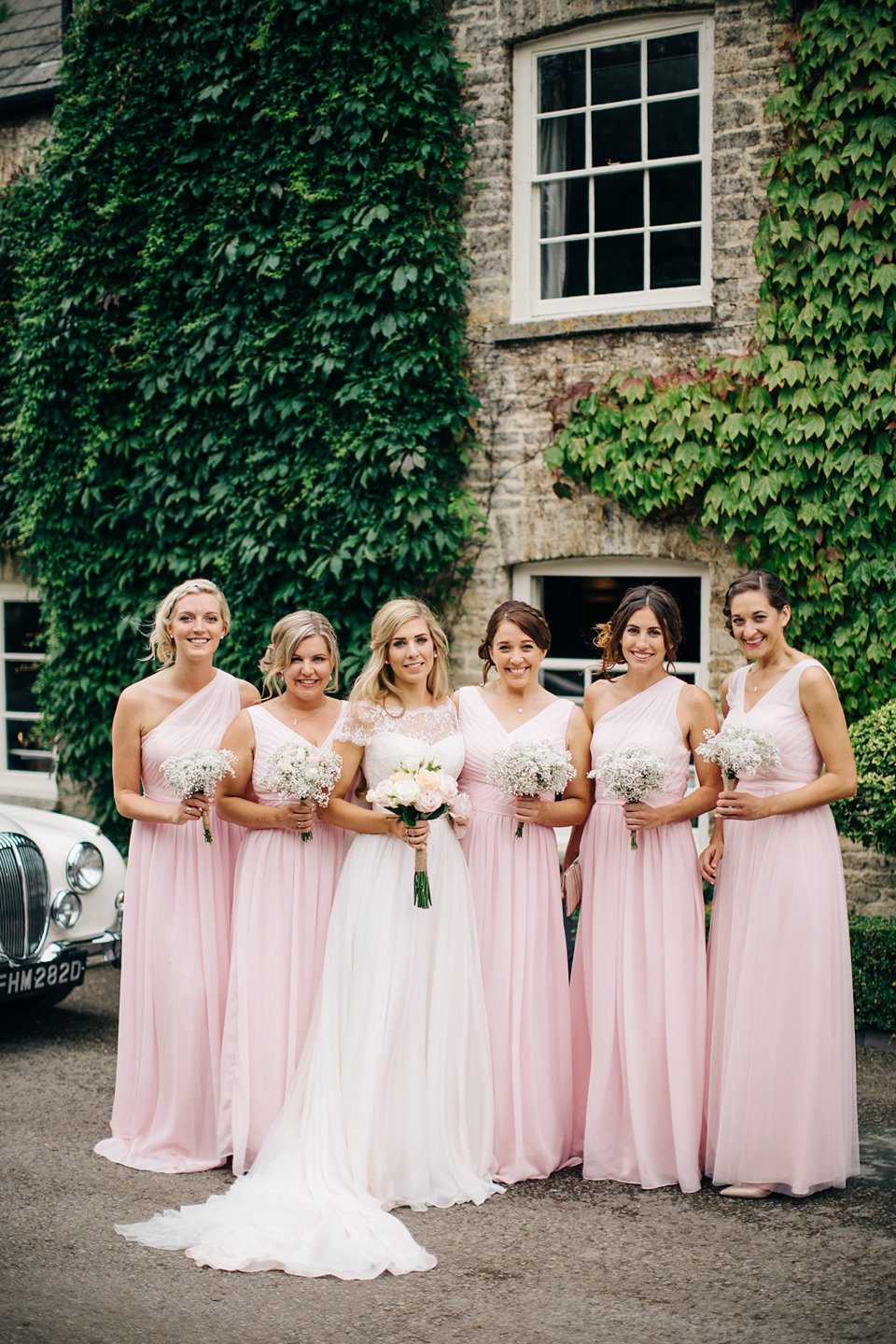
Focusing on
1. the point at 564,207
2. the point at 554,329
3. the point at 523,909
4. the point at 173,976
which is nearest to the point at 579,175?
the point at 564,207

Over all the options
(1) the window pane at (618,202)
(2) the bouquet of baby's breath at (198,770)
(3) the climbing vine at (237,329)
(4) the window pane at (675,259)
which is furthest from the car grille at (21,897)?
(1) the window pane at (618,202)

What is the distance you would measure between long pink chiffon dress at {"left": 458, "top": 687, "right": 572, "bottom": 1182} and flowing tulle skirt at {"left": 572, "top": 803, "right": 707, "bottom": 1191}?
0.15 m

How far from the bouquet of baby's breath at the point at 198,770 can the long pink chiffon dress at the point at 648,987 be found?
1.54 metres

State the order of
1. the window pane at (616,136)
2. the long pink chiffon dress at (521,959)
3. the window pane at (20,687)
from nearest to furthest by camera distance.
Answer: the long pink chiffon dress at (521,959)
the window pane at (616,136)
the window pane at (20,687)

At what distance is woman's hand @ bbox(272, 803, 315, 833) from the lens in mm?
4809

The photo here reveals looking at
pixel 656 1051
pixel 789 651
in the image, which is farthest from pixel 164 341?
pixel 656 1051

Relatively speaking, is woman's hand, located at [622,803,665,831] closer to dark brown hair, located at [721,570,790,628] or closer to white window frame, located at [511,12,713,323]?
dark brown hair, located at [721,570,790,628]

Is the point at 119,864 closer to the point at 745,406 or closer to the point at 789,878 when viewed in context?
the point at 789,878

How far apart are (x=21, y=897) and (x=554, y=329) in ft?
17.1

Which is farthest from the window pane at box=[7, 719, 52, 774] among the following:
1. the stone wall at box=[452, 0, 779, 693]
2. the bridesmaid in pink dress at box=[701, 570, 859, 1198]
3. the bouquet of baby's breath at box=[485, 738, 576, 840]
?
the bridesmaid in pink dress at box=[701, 570, 859, 1198]

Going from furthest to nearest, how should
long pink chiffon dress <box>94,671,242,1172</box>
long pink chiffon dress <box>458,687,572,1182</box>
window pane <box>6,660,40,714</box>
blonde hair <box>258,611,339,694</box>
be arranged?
window pane <box>6,660,40,714</box>, long pink chiffon dress <box>94,671,242,1172</box>, blonde hair <box>258,611,339,694</box>, long pink chiffon dress <box>458,687,572,1182</box>

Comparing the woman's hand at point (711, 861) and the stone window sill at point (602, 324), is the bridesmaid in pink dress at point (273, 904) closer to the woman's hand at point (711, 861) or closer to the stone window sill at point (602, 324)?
the woman's hand at point (711, 861)

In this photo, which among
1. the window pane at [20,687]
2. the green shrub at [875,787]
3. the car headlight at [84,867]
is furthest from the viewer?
the window pane at [20,687]

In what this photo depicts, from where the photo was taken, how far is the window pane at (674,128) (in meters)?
8.25
